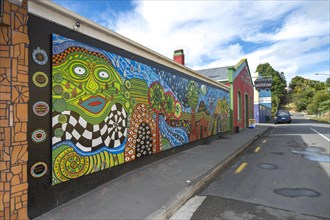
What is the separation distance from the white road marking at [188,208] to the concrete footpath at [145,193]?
0.09 m

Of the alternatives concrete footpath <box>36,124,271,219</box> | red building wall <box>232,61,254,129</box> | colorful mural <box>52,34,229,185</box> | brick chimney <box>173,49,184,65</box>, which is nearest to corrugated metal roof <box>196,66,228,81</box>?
red building wall <box>232,61,254,129</box>

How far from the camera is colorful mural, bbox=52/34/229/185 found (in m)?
3.92

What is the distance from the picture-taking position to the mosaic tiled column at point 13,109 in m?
3.03

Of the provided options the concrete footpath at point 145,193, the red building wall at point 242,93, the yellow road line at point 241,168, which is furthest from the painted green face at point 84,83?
the red building wall at point 242,93

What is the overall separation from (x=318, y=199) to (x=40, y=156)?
5.50 m

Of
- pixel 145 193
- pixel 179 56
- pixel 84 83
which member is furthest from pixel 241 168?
pixel 179 56

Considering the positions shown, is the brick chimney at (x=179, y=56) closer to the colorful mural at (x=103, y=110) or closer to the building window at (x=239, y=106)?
the colorful mural at (x=103, y=110)

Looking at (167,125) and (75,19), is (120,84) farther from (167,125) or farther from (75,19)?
(167,125)

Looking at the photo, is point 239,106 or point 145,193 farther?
point 239,106

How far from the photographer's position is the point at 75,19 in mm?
4211

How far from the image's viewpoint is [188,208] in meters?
4.02

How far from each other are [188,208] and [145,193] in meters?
0.95

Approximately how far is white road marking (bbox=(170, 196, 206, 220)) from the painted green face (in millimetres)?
2661

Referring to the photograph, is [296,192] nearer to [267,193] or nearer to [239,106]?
[267,193]
